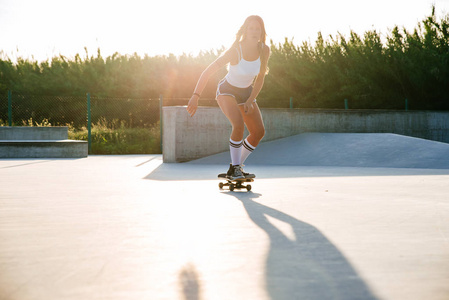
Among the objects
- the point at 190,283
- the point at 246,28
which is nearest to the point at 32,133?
the point at 246,28

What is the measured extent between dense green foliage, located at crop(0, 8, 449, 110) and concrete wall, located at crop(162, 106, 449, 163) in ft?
10.5

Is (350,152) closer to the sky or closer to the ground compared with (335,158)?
closer to the sky

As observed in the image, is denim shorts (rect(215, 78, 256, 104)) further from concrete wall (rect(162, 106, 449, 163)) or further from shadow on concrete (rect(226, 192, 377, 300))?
concrete wall (rect(162, 106, 449, 163))

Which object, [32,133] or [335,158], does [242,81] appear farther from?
[32,133]

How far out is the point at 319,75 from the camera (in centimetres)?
2186

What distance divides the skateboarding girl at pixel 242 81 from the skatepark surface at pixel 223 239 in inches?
27.2

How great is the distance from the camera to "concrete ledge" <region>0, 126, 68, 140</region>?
1762cm

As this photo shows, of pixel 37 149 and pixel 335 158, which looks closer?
pixel 335 158

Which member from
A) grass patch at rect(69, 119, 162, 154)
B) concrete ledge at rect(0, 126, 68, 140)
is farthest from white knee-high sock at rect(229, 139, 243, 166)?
concrete ledge at rect(0, 126, 68, 140)

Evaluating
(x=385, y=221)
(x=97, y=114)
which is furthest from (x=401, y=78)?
(x=385, y=221)

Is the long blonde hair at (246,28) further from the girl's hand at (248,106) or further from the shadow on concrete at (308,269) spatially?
the shadow on concrete at (308,269)

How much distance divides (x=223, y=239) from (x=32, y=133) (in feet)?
50.6

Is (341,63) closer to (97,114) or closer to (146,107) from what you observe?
(146,107)

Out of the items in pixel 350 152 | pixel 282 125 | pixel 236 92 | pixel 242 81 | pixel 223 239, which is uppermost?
pixel 242 81
